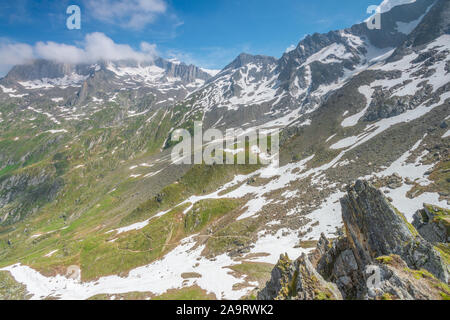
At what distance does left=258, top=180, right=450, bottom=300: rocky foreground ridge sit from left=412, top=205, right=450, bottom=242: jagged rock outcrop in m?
0.09

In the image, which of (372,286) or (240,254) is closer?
(372,286)

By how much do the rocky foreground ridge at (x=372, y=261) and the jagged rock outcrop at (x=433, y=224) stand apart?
9 cm

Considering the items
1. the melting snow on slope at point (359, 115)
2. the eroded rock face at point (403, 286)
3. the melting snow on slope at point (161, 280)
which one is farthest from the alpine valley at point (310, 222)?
the melting snow on slope at point (359, 115)

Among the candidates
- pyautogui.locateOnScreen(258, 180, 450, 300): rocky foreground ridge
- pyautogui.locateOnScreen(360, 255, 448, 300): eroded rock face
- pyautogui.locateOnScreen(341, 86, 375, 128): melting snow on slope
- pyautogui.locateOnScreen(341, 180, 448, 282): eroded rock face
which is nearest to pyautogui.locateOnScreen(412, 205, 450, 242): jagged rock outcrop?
pyautogui.locateOnScreen(258, 180, 450, 300): rocky foreground ridge

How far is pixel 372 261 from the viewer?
1577cm

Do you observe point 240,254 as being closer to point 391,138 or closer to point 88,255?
point 391,138

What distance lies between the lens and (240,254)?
53344 mm

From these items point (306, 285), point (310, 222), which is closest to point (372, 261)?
point (306, 285)

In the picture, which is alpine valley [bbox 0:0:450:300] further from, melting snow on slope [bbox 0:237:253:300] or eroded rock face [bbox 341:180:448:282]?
melting snow on slope [bbox 0:237:253:300]

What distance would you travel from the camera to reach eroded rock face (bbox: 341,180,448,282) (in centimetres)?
1450

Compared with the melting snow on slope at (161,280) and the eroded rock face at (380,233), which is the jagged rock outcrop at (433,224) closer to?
the eroded rock face at (380,233)
